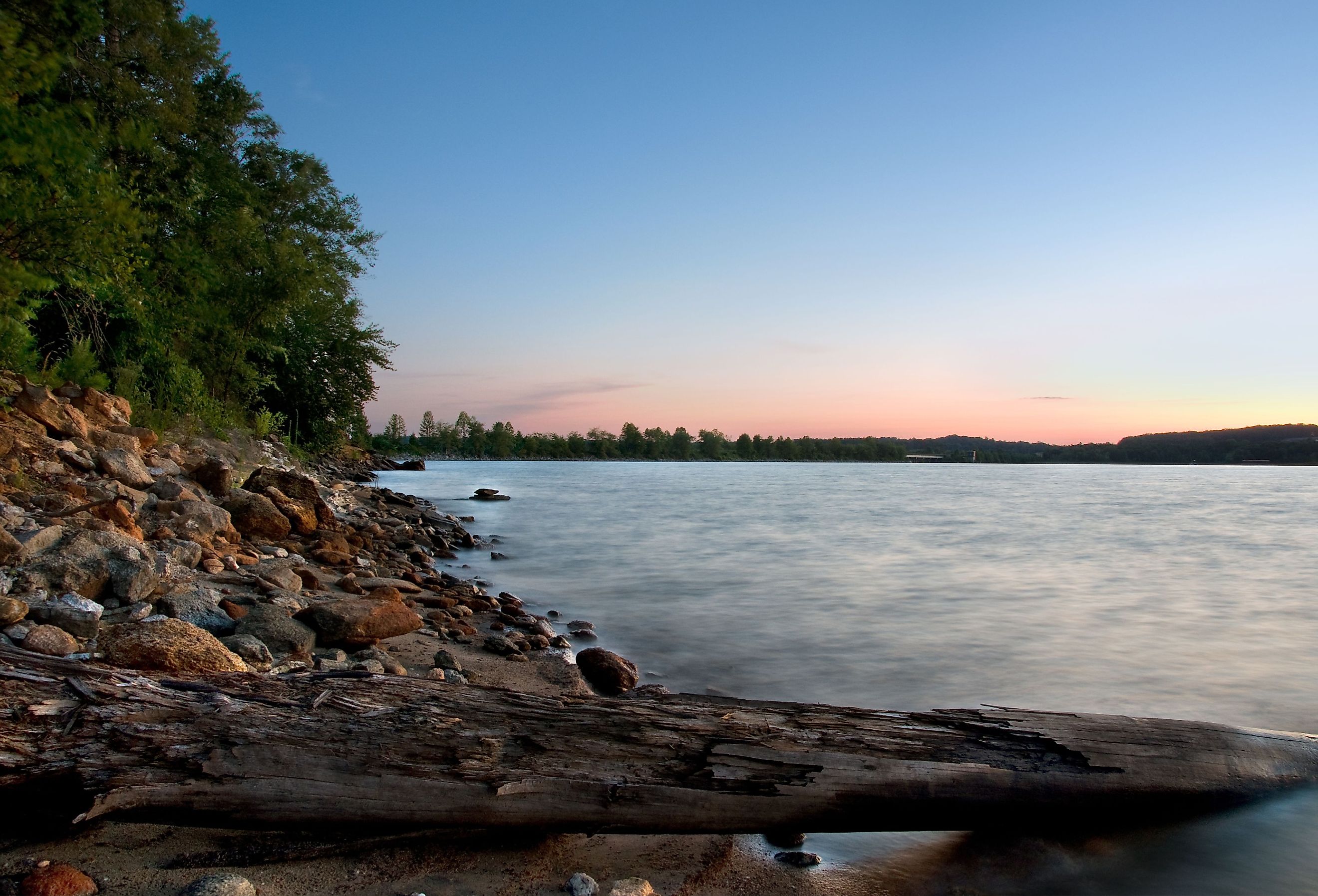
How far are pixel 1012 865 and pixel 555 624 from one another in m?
6.24

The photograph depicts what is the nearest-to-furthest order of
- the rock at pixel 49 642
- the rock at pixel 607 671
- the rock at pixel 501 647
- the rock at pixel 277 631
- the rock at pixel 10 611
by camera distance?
1. the rock at pixel 49 642
2. the rock at pixel 10 611
3. the rock at pixel 277 631
4. the rock at pixel 607 671
5. the rock at pixel 501 647

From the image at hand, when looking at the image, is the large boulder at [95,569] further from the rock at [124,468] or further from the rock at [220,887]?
the rock at [124,468]

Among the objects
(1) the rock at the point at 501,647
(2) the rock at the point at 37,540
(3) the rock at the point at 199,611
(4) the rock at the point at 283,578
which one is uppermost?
(2) the rock at the point at 37,540

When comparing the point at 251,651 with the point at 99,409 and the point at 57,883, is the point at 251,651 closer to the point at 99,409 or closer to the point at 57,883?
the point at 57,883

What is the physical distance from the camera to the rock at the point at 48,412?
7.41 metres

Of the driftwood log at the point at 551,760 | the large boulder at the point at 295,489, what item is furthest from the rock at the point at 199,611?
the large boulder at the point at 295,489

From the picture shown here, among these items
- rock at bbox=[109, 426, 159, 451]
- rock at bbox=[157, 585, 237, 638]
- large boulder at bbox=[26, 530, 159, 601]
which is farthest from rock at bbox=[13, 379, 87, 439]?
rock at bbox=[157, 585, 237, 638]

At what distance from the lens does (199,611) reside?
15.3ft

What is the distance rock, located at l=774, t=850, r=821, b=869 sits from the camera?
9.81 ft

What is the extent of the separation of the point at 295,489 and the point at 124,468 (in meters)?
3.79

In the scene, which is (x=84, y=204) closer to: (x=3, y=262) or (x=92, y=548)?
(x=3, y=262)

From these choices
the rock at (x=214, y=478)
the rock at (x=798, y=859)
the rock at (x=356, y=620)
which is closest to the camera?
the rock at (x=798, y=859)

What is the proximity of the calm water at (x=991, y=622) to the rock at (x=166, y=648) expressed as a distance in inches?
121

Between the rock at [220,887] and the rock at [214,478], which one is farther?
the rock at [214,478]
